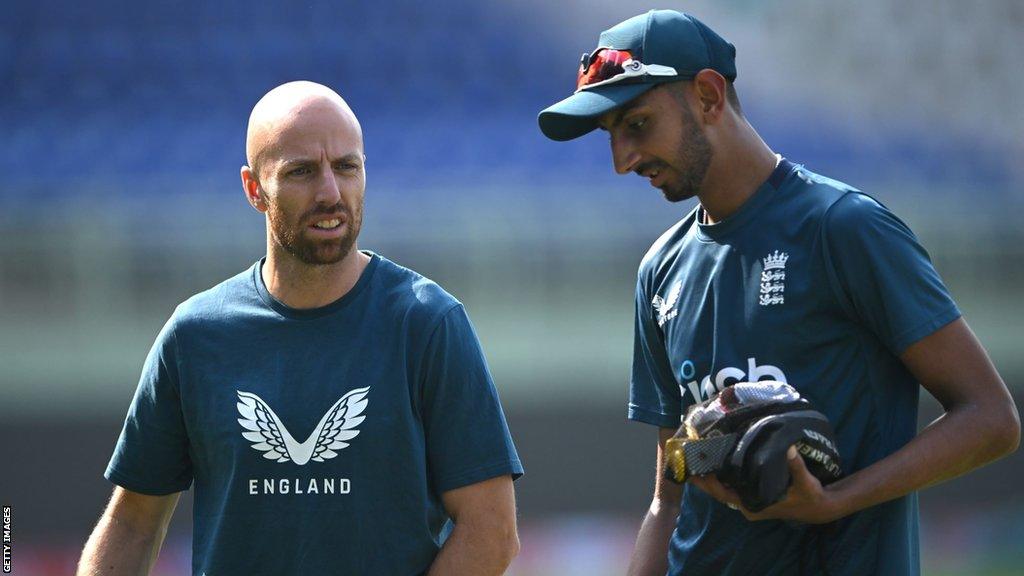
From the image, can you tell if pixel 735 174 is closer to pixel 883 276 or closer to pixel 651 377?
pixel 883 276

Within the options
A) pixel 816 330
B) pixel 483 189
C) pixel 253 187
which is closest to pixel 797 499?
pixel 816 330

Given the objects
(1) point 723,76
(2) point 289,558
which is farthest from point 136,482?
(1) point 723,76

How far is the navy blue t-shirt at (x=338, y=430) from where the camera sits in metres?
2.75

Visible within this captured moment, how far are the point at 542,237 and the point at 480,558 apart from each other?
711cm

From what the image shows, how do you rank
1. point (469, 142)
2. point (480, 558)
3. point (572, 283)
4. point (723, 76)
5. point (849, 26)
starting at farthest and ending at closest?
point (849, 26) → point (469, 142) → point (572, 283) → point (723, 76) → point (480, 558)

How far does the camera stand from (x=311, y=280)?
9.41 ft

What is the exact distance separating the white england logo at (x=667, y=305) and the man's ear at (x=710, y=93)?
0.37 m

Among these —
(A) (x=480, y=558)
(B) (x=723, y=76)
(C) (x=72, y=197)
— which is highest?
(C) (x=72, y=197)

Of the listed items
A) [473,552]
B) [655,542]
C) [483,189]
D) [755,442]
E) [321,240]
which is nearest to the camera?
[755,442]

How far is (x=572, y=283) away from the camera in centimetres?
973

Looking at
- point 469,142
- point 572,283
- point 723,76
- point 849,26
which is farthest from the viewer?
point 849,26

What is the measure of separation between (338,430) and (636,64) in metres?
0.96

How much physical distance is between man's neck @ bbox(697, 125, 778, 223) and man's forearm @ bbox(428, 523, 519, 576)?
0.81m

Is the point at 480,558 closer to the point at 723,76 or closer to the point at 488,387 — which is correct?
the point at 488,387
